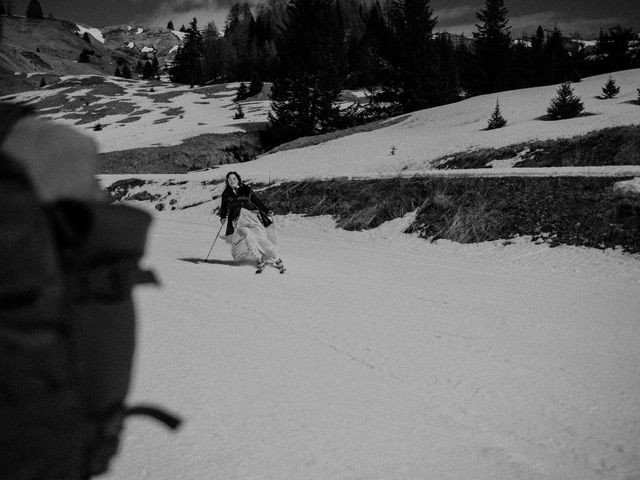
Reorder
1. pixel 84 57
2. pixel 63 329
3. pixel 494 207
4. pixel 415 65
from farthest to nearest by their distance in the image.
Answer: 1. pixel 84 57
2. pixel 415 65
3. pixel 494 207
4. pixel 63 329

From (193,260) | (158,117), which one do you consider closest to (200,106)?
(158,117)

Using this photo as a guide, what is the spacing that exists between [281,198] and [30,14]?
15855cm

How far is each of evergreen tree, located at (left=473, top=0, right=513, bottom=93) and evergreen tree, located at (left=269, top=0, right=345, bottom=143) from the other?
1688cm

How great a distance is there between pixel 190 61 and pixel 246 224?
89.7 m

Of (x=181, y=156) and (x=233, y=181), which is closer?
(x=233, y=181)

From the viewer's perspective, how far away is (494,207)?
11.7 meters

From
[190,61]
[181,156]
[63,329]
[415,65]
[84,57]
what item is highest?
[84,57]

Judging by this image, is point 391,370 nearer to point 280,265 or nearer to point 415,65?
point 280,265

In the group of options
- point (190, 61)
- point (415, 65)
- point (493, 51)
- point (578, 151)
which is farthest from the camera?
point (190, 61)

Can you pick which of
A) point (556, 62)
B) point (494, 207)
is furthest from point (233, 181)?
point (556, 62)

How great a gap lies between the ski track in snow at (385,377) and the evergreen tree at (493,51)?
46236mm

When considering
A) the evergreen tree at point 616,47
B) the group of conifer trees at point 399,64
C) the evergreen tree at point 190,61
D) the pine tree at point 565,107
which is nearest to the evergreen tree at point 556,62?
the group of conifer trees at point 399,64

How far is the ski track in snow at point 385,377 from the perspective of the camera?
2635 mm

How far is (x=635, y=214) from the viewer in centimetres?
963
